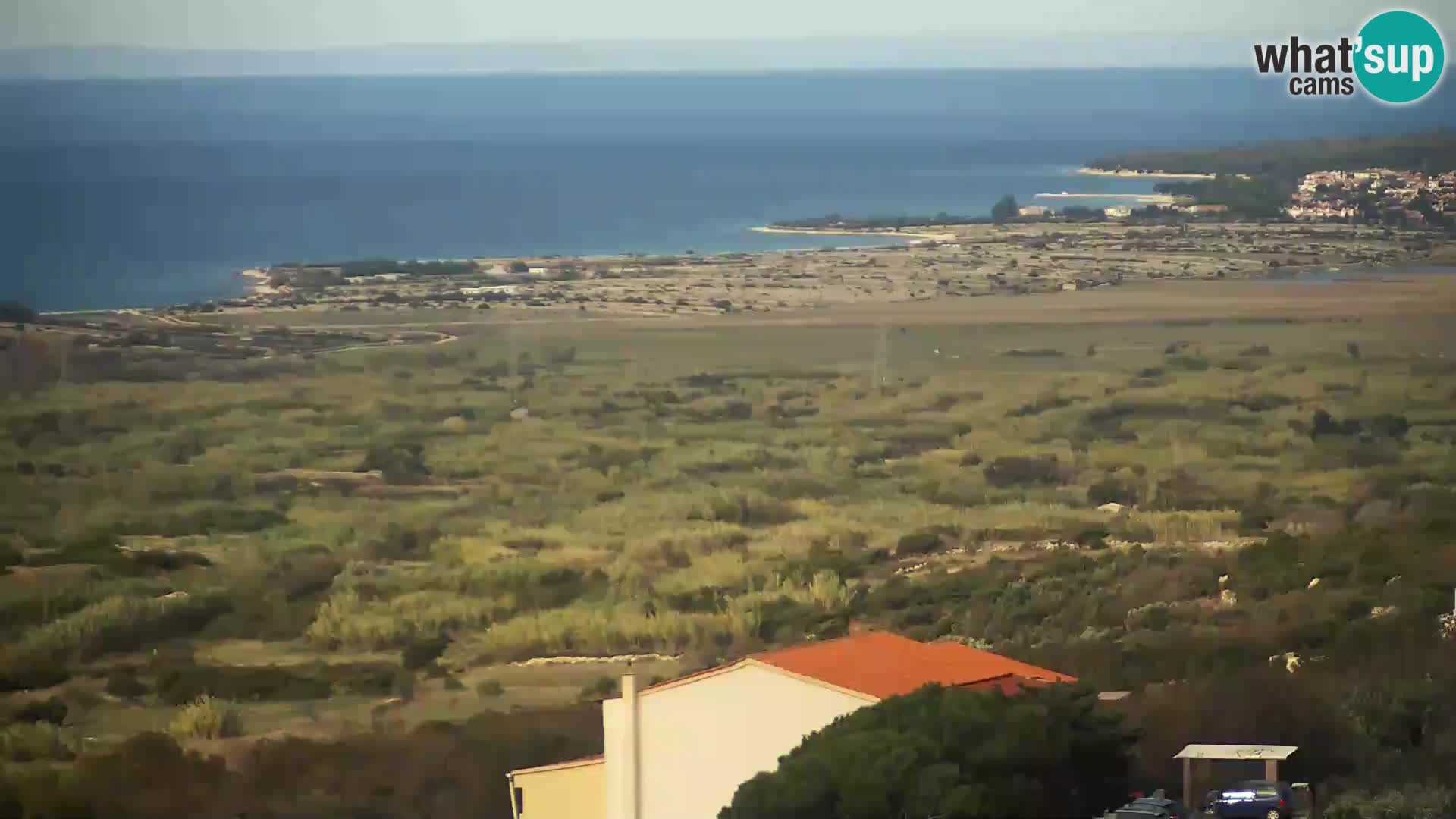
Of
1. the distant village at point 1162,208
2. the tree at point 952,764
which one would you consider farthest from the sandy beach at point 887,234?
the tree at point 952,764

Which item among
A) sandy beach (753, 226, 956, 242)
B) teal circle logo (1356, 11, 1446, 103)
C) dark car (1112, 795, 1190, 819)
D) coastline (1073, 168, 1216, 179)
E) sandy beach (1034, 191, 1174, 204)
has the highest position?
teal circle logo (1356, 11, 1446, 103)

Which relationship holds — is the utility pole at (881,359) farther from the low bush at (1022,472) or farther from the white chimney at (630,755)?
the white chimney at (630,755)

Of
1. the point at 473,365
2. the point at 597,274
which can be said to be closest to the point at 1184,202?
the point at 597,274

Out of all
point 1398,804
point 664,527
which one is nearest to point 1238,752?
point 1398,804

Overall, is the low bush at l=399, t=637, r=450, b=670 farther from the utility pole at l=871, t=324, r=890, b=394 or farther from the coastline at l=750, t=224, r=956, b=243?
the coastline at l=750, t=224, r=956, b=243

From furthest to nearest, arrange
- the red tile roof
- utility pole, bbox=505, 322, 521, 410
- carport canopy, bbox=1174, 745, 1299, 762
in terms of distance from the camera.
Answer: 1. utility pole, bbox=505, 322, 521, 410
2. carport canopy, bbox=1174, 745, 1299, 762
3. the red tile roof

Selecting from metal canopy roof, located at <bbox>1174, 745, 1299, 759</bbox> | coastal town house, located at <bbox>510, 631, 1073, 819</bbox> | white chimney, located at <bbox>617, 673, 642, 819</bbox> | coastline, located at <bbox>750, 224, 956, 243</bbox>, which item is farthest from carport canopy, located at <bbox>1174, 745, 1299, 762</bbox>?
coastline, located at <bbox>750, 224, 956, 243</bbox>

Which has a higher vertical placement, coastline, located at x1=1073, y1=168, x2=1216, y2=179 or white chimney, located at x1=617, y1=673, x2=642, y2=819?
coastline, located at x1=1073, y1=168, x2=1216, y2=179

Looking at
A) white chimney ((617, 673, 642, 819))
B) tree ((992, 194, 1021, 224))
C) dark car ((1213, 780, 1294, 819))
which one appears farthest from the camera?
tree ((992, 194, 1021, 224))
